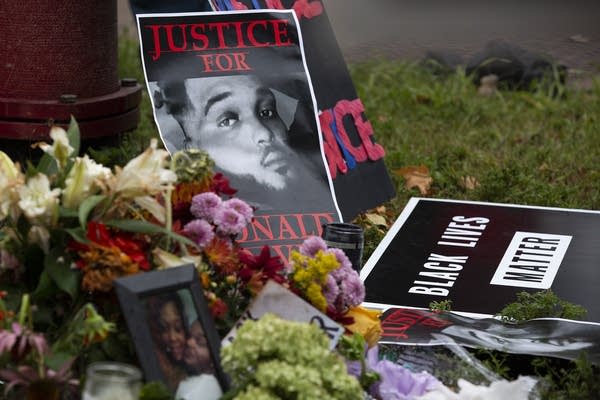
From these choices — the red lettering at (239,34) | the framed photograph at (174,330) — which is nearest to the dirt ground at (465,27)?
the red lettering at (239,34)

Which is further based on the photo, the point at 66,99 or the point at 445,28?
the point at 445,28

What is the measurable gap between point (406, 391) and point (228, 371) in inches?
19.0

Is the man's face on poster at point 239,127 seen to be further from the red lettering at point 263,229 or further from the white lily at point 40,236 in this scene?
the white lily at point 40,236

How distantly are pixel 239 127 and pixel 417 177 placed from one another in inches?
46.1

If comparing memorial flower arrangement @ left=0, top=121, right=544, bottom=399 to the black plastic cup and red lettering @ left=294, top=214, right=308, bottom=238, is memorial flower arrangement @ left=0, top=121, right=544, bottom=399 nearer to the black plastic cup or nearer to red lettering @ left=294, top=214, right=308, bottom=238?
the black plastic cup

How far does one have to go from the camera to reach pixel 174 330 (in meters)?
1.93

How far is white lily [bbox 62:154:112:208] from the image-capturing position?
1991mm

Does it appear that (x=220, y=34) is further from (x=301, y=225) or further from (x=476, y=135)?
(x=476, y=135)

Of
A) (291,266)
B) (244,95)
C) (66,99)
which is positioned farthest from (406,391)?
(66,99)

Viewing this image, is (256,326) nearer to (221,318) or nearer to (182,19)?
(221,318)

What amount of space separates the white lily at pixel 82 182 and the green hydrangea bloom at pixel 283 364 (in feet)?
1.26

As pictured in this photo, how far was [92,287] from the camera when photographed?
194 cm

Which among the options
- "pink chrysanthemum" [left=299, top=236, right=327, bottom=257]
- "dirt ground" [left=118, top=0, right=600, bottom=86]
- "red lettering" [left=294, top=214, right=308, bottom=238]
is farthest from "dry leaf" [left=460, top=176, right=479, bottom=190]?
"pink chrysanthemum" [left=299, top=236, right=327, bottom=257]

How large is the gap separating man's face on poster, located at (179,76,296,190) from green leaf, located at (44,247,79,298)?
116 cm
